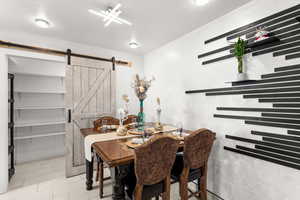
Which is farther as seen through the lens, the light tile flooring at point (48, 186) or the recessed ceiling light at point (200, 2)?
the light tile flooring at point (48, 186)

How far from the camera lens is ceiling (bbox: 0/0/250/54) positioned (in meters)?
1.83

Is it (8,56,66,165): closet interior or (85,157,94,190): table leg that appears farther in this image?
(8,56,66,165): closet interior

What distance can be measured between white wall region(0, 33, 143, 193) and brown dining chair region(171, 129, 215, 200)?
2327 mm

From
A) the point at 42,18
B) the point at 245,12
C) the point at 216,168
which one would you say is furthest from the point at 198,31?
the point at 42,18

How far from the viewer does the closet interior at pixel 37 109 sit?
3367mm

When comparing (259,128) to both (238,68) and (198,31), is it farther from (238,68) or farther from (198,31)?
(198,31)

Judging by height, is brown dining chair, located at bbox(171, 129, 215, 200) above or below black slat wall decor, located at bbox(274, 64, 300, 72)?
below

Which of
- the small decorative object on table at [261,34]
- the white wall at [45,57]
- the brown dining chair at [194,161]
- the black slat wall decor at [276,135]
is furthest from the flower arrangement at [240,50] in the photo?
the white wall at [45,57]

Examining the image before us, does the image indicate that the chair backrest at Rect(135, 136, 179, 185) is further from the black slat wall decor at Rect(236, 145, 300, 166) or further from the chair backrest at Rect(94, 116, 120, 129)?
the chair backrest at Rect(94, 116, 120, 129)

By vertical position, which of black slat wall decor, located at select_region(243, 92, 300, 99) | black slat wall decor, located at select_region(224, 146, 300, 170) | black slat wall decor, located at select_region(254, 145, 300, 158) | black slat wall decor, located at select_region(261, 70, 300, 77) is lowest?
black slat wall decor, located at select_region(224, 146, 300, 170)

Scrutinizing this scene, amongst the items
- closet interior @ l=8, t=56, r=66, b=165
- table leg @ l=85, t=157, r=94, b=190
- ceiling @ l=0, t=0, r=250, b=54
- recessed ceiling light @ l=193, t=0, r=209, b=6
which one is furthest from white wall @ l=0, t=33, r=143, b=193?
recessed ceiling light @ l=193, t=0, r=209, b=6

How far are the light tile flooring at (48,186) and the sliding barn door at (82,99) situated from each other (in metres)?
0.28

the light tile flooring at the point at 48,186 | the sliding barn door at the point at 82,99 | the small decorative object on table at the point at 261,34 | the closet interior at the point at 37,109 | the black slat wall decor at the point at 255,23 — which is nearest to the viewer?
the black slat wall decor at the point at 255,23

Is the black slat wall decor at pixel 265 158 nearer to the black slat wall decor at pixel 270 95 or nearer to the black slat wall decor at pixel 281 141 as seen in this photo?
the black slat wall decor at pixel 281 141
